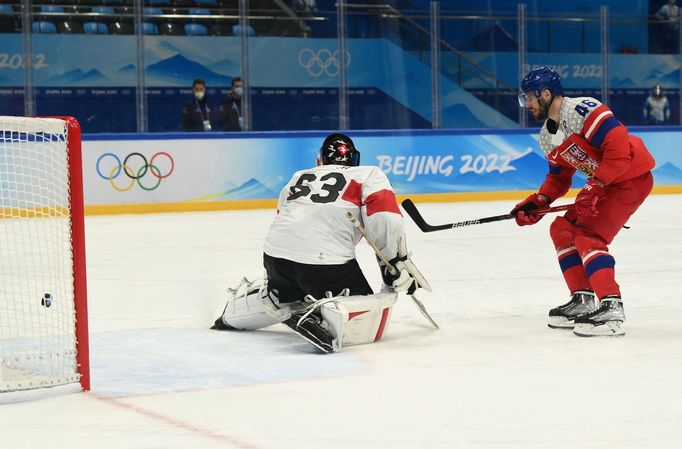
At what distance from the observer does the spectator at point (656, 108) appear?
1387 cm

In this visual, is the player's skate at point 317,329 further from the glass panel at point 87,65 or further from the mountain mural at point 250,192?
the glass panel at point 87,65

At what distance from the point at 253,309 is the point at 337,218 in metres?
0.57

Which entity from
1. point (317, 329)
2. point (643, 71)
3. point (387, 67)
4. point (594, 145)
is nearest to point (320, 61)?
point (387, 67)

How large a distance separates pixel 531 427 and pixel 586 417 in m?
0.20

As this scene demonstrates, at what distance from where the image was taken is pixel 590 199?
178 inches

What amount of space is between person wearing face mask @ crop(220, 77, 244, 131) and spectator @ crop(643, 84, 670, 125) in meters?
5.13

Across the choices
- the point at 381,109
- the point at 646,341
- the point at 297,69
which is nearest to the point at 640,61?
the point at 381,109

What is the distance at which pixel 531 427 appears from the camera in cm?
302

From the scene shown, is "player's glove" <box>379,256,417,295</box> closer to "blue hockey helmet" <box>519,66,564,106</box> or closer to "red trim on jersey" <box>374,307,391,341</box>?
"red trim on jersey" <box>374,307,391,341</box>

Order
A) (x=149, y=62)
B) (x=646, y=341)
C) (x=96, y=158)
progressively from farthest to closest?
(x=149, y=62) < (x=96, y=158) < (x=646, y=341)

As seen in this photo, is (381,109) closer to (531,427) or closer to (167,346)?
(167,346)

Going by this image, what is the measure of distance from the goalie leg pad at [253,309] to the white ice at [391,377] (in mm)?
65

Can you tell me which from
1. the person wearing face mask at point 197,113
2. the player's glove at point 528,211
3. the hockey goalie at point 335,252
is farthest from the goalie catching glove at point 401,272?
the person wearing face mask at point 197,113

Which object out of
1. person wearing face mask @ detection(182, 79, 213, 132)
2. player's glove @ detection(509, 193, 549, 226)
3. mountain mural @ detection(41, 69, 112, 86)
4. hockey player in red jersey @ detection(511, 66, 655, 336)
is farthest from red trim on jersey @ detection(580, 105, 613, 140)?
mountain mural @ detection(41, 69, 112, 86)
